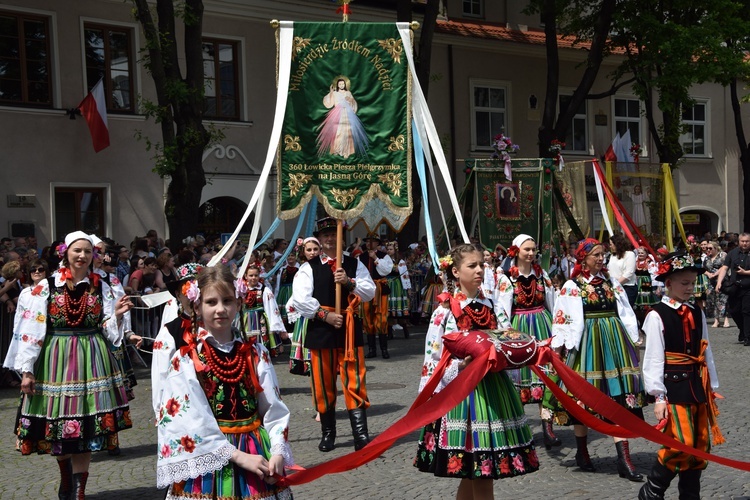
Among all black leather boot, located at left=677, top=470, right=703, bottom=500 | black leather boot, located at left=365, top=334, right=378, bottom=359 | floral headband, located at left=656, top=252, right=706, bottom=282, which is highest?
floral headband, located at left=656, top=252, right=706, bottom=282

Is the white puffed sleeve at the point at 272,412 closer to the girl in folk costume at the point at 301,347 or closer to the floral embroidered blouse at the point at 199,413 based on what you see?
the floral embroidered blouse at the point at 199,413

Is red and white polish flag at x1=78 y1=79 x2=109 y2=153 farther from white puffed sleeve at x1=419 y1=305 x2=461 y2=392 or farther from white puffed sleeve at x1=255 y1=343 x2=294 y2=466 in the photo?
white puffed sleeve at x1=255 y1=343 x2=294 y2=466

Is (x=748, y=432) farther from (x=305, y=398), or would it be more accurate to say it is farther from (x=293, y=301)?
(x=305, y=398)

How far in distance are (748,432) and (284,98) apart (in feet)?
17.0

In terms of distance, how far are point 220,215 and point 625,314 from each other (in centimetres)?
1509

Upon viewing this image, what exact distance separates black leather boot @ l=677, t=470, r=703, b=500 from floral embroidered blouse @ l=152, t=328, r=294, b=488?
2829 millimetres

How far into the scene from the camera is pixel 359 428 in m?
8.28

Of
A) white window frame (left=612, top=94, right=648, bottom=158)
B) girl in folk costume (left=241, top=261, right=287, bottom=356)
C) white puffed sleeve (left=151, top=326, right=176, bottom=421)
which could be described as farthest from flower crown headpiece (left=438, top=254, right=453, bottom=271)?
white window frame (left=612, top=94, right=648, bottom=158)

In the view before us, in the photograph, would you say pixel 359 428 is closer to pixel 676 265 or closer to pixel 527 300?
pixel 527 300

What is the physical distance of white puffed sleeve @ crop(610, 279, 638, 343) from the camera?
7.63m

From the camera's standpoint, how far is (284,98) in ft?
26.0

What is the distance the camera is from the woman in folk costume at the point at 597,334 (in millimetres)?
7484

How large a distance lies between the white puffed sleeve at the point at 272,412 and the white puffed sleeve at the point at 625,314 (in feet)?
13.9

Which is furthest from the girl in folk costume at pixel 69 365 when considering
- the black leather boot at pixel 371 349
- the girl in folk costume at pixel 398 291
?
the girl in folk costume at pixel 398 291
